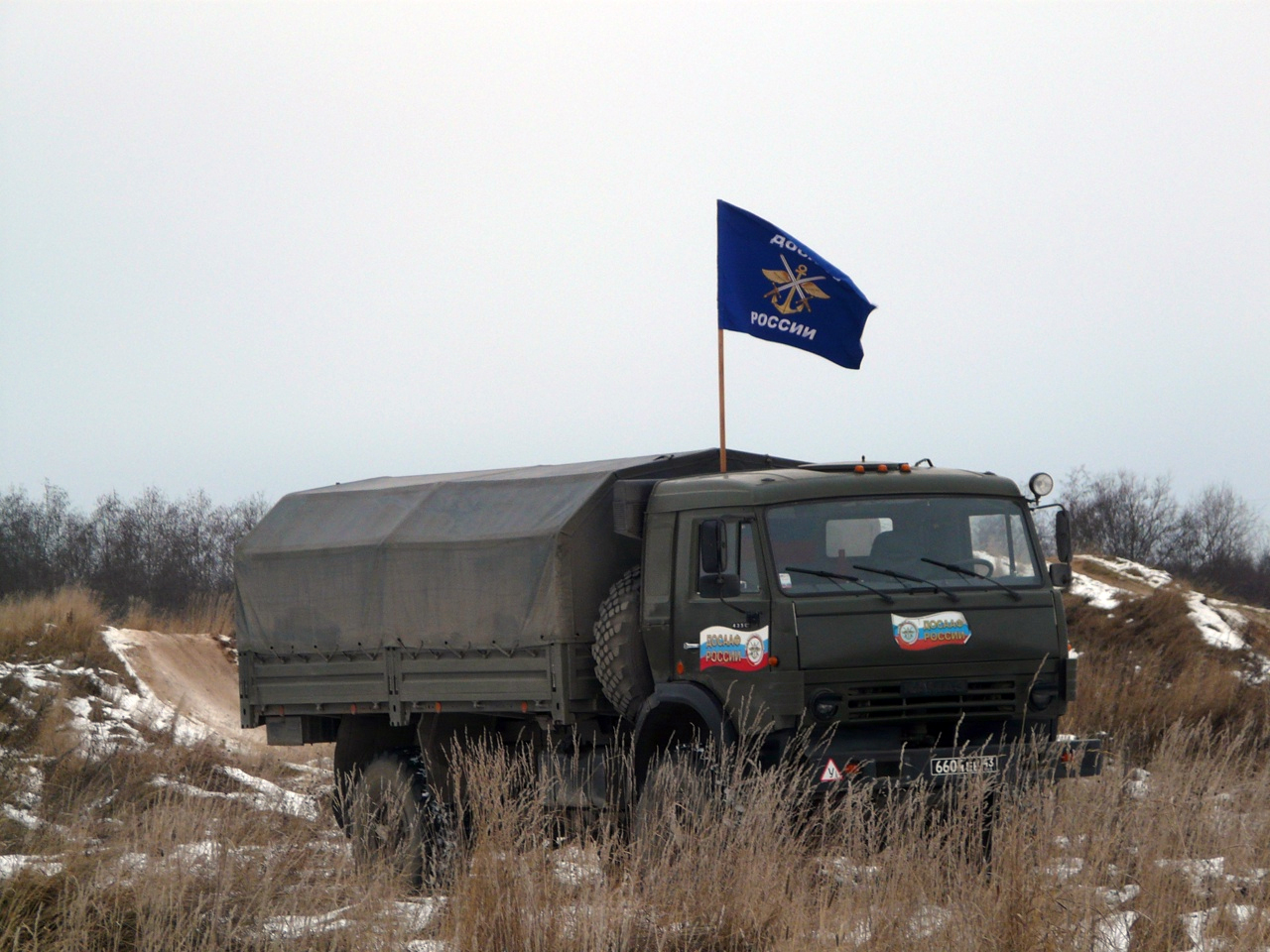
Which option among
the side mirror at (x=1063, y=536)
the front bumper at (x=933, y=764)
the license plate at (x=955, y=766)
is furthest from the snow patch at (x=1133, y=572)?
the license plate at (x=955, y=766)

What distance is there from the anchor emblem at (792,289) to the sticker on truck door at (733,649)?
4.02 metres

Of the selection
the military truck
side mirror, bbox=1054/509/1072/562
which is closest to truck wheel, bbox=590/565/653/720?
the military truck

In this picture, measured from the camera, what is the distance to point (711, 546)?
29.6ft

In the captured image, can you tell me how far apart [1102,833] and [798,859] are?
1.50 metres

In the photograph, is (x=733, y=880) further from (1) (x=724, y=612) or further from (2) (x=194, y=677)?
(2) (x=194, y=677)

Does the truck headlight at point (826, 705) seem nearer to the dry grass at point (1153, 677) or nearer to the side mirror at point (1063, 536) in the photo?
the side mirror at point (1063, 536)

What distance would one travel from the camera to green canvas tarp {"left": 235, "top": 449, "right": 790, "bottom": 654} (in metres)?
10.1

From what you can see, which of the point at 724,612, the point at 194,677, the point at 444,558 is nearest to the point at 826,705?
the point at 724,612

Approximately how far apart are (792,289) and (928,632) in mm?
4421

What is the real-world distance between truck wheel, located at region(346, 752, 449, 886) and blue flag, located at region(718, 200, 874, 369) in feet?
14.4

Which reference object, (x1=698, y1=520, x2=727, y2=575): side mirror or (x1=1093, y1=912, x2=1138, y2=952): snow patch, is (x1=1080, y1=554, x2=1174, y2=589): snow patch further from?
(x1=1093, y1=912, x2=1138, y2=952): snow patch

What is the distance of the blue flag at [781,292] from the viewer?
1222 cm

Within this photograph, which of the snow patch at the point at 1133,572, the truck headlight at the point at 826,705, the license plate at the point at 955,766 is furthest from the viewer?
the snow patch at the point at 1133,572

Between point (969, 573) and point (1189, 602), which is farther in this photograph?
point (1189, 602)
